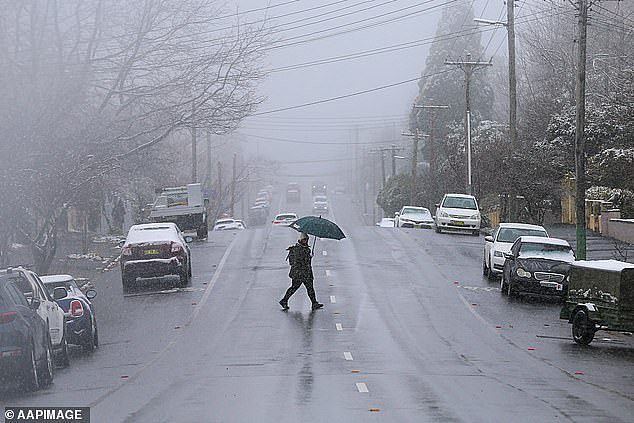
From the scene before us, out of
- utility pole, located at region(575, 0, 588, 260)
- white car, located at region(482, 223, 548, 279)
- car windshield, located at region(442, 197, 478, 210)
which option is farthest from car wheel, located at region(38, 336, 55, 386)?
car windshield, located at region(442, 197, 478, 210)

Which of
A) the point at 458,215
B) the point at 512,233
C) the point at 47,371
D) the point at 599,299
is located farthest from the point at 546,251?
the point at 458,215

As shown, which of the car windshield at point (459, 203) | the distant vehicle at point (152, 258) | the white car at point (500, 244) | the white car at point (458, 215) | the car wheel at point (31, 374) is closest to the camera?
A: the car wheel at point (31, 374)

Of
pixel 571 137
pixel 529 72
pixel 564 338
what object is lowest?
pixel 564 338

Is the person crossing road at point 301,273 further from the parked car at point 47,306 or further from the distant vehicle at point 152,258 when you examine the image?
the parked car at point 47,306

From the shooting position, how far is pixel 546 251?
29.9 m

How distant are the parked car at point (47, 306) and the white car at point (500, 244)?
55.6ft

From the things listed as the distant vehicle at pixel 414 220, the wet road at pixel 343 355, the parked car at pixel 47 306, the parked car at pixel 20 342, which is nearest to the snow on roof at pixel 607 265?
the wet road at pixel 343 355

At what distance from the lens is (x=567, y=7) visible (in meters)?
71.9

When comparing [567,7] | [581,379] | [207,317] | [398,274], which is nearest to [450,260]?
[398,274]

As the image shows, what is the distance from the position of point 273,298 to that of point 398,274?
21.9 ft

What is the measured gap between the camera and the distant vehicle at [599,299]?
20500mm

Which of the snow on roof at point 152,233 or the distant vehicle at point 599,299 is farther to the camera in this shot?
the snow on roof at point 152,233

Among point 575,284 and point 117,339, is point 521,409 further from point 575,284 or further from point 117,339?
point 117,339

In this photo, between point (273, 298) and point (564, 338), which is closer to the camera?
point (564, 338)
